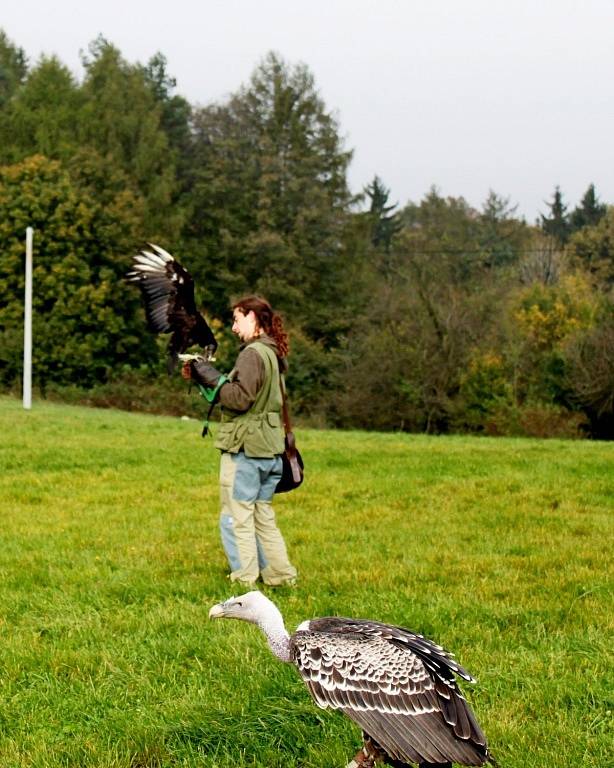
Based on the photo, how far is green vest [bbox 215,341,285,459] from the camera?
8.37 m

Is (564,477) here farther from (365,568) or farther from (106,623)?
(106,623)

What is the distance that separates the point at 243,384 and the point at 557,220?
304 ft

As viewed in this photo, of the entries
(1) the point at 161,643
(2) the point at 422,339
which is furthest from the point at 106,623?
(2) the point at 422,339

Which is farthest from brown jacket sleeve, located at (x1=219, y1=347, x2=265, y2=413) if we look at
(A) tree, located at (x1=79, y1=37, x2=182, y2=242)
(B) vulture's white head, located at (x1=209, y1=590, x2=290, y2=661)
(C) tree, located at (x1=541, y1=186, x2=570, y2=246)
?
(C) tree, located at (x1=541, y1=186, x2=570, y2=246)

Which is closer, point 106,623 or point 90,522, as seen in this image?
point 106,623

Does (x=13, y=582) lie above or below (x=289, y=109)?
below

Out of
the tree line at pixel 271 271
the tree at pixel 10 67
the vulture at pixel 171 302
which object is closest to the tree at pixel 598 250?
the tree line at pixel 271 271

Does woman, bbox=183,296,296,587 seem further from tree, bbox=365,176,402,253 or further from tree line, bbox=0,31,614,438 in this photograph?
tree, bbox=365,176,402,253

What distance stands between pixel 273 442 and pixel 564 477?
8143mm

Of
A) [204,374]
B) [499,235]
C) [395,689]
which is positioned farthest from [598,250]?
[395,689]

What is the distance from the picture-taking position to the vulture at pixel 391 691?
414cm

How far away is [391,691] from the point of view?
428 cm

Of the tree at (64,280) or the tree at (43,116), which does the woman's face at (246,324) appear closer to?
the tree at (64,280)

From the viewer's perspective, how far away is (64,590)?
834 centimetres
